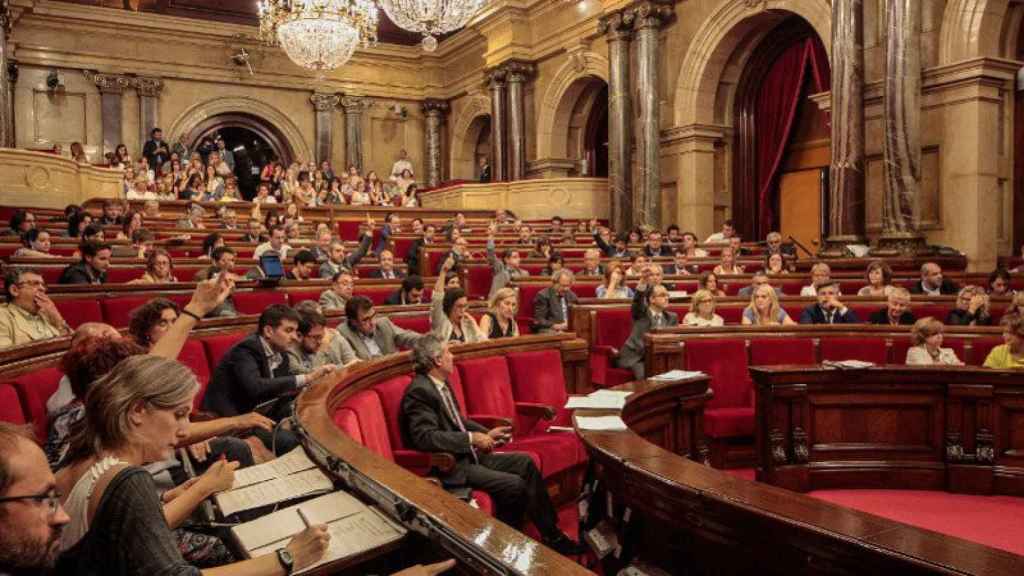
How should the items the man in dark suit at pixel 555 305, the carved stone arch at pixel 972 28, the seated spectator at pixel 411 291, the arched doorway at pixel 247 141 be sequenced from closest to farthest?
the seated spectator at pixel 411 291, the man in dark suit at pixel 555 305, the carved stone arch at pixel 972 28, the arched doorway at pixel 247 141

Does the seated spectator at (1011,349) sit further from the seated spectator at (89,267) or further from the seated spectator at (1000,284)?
the seated spectator at (89,267)

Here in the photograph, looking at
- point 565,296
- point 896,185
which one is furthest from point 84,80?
point 896,185

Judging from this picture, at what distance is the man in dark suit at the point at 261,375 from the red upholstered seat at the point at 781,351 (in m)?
2.50

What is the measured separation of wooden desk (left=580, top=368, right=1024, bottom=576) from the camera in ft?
4.95

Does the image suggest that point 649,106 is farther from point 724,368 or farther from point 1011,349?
point 1011,349

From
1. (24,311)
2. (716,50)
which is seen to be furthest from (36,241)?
(716,50)

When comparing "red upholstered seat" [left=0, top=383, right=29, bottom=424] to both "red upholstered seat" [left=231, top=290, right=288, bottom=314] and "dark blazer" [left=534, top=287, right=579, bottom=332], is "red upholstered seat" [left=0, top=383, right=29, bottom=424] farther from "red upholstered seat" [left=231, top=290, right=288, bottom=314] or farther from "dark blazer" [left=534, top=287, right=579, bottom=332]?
"dark blazer" [left=534, top=287, right=579, bottom=332]

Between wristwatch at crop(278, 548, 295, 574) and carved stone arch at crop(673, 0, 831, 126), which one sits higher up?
carved stone arch at crop(673, 0, 831, 126)

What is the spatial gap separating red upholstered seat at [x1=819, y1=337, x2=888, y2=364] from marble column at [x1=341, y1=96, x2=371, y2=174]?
14999 mm

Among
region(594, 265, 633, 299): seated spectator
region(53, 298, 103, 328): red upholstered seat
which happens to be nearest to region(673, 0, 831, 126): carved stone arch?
region(594, 265, 633, 299): seated spectator

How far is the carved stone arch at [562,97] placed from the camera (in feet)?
46.5

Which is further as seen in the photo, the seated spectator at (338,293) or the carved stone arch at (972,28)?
the carved stone arch at (972,28)

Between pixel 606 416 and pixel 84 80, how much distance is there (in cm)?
1614

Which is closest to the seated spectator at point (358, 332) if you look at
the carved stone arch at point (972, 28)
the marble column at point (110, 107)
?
the carved stone arch at point (972, 28)
